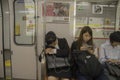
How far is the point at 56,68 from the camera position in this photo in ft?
12.2

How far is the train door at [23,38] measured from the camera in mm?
4773

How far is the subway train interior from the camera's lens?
4.39 metres

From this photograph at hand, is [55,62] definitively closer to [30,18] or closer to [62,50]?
[62,50]

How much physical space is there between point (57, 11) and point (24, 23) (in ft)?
2.82

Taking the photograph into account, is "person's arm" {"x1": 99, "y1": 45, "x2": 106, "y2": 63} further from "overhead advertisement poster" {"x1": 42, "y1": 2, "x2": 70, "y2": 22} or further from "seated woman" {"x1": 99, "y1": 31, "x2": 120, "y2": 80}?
"overhead advertisement poster" {"x1": 42, "y1": 2, "x2": 70, "y2": 22}

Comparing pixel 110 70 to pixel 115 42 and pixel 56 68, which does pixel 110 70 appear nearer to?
pixel 115 42

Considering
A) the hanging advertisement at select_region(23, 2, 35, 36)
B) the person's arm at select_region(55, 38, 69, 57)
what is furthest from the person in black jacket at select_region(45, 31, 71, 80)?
the hanging advertisement at select_region(23, 2, 35, 36)

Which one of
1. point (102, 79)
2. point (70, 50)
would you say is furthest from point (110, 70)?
point (70, 50)

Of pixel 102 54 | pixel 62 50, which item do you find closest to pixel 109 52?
pixel 102 54

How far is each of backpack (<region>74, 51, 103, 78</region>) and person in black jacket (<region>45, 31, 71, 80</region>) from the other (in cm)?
27

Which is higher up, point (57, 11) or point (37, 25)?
point (57, 11)

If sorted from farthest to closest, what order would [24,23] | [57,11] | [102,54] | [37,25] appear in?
[24,23], [37,25], [57,11], [102,54]

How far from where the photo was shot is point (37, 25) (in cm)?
469

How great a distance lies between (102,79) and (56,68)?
80 centimetres
